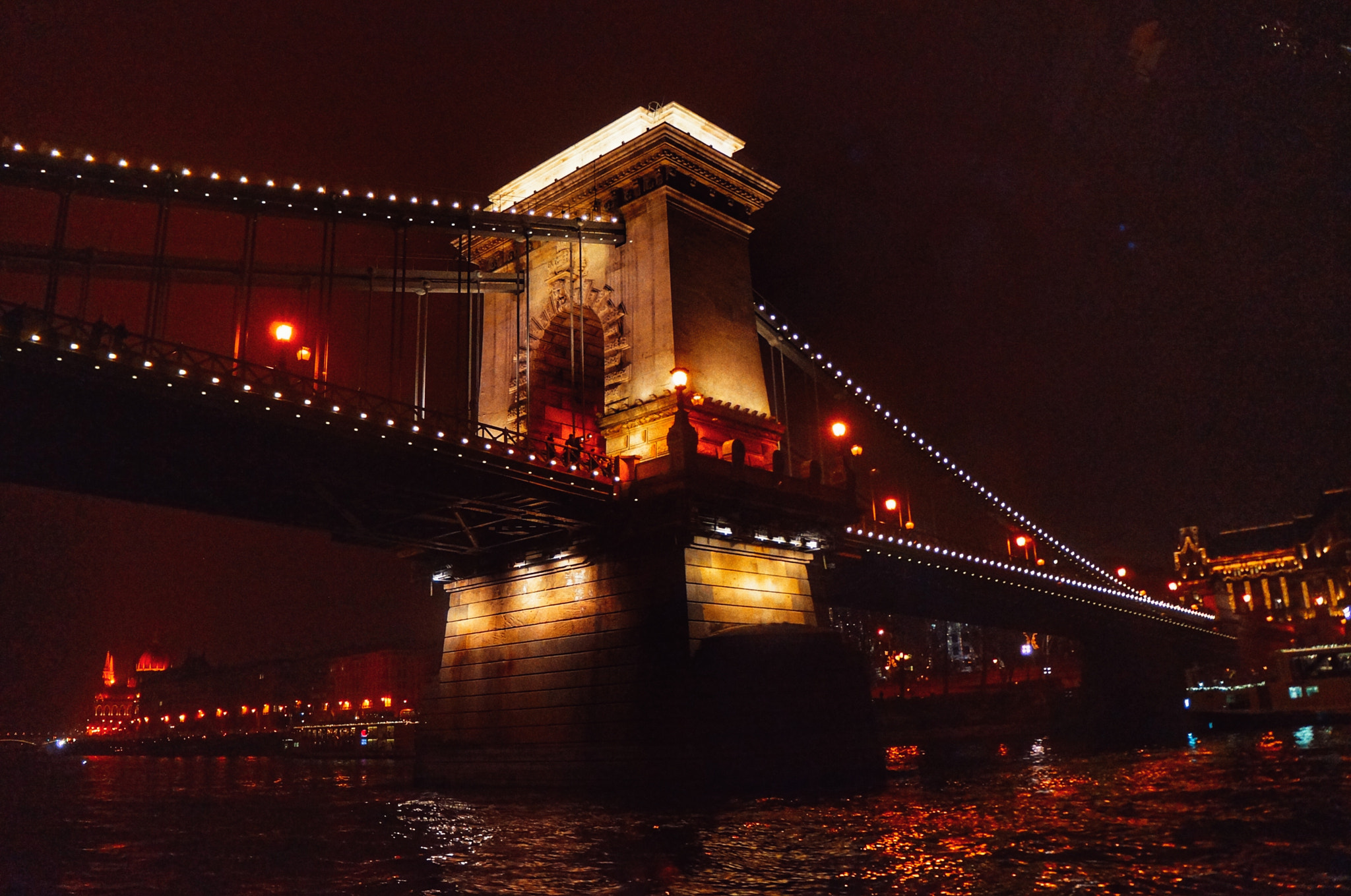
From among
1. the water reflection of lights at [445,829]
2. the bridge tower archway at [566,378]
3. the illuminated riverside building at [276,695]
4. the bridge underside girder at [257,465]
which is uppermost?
the bridge tower archway at [566,378]

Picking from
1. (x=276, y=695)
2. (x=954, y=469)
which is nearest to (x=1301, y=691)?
(x=954, y=469)

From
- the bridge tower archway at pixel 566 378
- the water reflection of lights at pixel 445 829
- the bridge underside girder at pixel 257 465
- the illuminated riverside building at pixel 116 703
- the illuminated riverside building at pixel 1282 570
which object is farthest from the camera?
the illuminated riverside building at pixel 116 703

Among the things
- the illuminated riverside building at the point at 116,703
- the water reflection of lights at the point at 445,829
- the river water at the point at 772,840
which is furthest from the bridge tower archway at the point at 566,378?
the illuminated riverside building at the point at 116,703

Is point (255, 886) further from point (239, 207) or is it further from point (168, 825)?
point (239, 207)

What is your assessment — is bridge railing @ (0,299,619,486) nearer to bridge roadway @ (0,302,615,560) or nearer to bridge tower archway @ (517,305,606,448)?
bridge roadway @ (0,302,615,560)

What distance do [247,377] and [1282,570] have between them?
502 feet

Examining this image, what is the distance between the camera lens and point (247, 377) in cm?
2262

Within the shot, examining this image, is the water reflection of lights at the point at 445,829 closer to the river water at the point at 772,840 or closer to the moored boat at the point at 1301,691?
the river water at the point at 772,840

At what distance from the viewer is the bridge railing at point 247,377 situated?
725 inches

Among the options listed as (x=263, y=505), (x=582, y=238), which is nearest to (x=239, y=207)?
(x=263, y=505)

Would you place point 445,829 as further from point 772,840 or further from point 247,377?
point 247,377

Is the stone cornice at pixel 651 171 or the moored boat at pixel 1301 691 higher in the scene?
the stone cornice at pixel 651 171

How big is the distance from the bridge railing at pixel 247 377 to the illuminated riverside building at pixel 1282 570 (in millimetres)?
101590

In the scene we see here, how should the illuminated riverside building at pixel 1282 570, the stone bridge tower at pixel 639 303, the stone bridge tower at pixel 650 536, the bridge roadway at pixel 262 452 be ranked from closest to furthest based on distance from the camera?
the bridge roadway at pixel 262 452
the stone bridge tower at pixel 650 536
the stone bridge tower at pixel 639 303
the illuminated riverside building at pixel 1282 570
